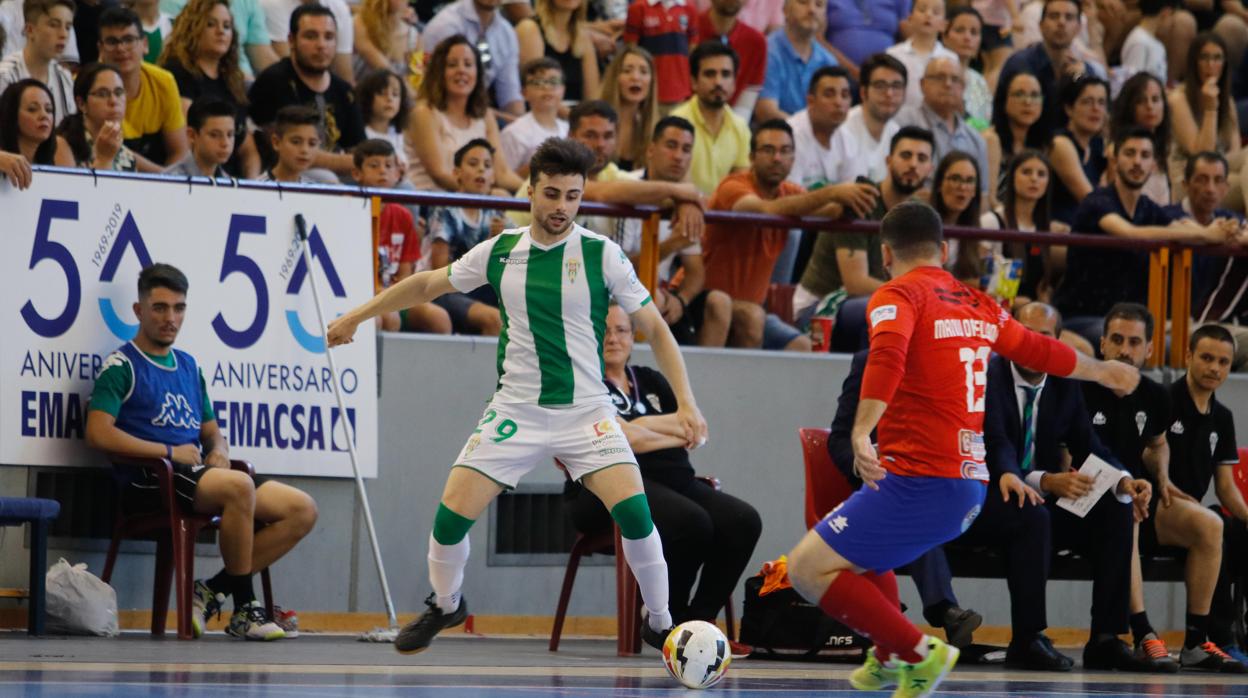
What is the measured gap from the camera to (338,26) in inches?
503

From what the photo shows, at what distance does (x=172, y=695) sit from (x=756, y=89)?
373 inches

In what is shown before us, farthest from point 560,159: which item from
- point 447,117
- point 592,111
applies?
point 447,117

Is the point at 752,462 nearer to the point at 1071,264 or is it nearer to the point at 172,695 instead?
the point at 1071,264

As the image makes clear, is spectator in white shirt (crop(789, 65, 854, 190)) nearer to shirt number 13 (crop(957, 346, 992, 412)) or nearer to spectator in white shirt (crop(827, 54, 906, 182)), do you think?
spectator in white shirt (crop(827, 54, 906, 182))

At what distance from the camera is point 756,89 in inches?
567

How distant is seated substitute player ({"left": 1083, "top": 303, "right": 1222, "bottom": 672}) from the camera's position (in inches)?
389

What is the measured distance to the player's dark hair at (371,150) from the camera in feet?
36.6

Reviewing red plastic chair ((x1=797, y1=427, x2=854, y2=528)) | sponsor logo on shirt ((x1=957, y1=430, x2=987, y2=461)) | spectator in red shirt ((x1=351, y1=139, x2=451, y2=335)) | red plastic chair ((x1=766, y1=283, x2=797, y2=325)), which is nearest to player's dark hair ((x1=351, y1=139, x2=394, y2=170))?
spectator in red shirt ((x1=351, y1=139, x2=451, y2=335))

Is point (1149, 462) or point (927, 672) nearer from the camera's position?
point (927, 672)

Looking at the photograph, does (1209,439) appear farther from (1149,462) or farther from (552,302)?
(552,302)

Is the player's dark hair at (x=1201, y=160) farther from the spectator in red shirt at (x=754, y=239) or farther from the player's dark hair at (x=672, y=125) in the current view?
the player's dark hair at (x=672, y=125)

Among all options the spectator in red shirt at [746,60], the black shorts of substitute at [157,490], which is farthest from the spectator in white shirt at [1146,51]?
the black shorts of substitute at [157,490]

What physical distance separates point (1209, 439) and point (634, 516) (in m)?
4.32

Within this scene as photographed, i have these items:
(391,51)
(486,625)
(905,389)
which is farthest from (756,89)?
(905,389)
